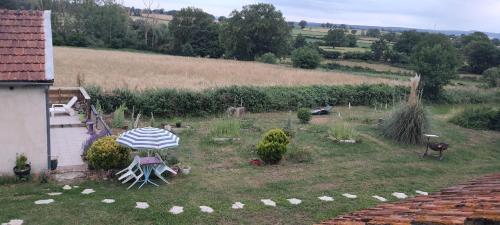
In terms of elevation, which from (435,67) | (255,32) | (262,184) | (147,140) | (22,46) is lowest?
(262,184)

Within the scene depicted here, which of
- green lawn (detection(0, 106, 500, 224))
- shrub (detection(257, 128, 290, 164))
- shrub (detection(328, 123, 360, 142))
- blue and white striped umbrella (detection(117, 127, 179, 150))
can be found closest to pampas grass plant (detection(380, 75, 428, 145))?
green lawn (detection(0, 106, 500, 224))

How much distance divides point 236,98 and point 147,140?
11254 millimetres

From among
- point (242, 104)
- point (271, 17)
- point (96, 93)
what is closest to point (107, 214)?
point (96, 93)

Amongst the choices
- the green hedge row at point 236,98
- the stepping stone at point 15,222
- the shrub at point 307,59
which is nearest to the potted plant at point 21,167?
the stepping stone at point 15,222

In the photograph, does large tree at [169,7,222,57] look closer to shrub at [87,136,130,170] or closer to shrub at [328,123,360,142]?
shrub at [328,123,360,142]

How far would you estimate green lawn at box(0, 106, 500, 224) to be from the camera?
7.77m

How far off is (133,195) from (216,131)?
5719 mm

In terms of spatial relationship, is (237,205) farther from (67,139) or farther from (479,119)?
(479,119)

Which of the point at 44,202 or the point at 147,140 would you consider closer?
the point at 44,202

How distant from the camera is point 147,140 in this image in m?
9.33

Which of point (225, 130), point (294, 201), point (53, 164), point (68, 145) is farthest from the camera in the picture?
point (225, 130)

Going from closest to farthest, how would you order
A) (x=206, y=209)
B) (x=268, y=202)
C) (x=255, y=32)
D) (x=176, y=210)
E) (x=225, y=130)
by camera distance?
(x=176, y=210)
(x=206, y=209)
(x=268, y=202)
(x=225, y=130)
(x=255, y=32)

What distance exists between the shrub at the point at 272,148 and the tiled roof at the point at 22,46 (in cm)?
528

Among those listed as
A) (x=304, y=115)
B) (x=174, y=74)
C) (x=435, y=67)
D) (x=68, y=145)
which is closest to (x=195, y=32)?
(x=174, y=74)
